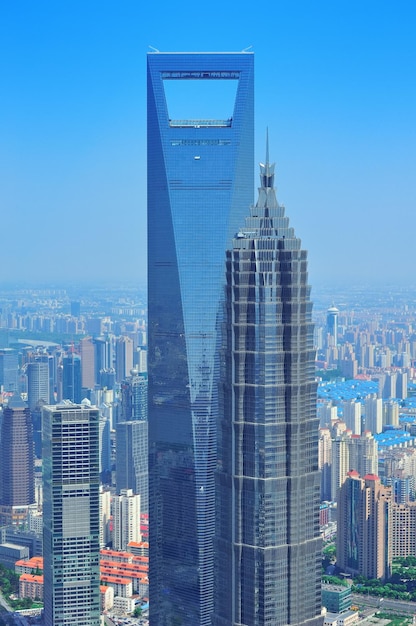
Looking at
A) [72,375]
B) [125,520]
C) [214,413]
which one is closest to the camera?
[214,413]

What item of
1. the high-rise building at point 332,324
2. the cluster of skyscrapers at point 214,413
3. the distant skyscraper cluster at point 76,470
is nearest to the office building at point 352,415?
the high-rise building at point 332,324

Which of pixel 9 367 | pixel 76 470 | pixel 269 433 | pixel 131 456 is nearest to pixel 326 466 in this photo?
pixel 131 456

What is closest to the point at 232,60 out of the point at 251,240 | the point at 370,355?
the point at 251,240

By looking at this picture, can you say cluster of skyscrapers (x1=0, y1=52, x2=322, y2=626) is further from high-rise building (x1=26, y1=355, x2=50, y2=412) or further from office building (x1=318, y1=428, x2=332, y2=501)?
high-rise building (x1=26, y1=355, x2=50, y2=412)

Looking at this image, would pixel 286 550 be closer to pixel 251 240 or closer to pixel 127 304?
pixel 251 240

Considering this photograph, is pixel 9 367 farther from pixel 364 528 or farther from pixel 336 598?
pixel 336 598

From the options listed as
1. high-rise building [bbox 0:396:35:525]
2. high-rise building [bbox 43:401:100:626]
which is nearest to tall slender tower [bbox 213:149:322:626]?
high-rise building [bbox 43:401:100:626]
